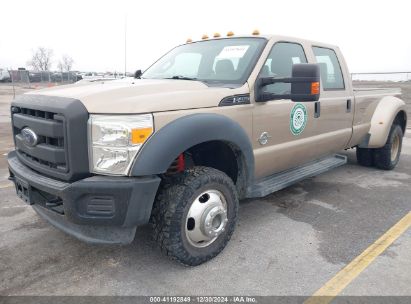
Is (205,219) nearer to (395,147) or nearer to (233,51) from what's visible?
(233,51)

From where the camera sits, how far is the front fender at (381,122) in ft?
18.1

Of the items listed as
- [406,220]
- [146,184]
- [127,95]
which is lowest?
[406,220]

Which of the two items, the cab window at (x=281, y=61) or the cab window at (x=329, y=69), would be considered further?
the cab window at (x=329, y=69)

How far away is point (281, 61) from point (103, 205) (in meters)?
2.41

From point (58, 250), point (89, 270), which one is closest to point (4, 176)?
point (58, 250)

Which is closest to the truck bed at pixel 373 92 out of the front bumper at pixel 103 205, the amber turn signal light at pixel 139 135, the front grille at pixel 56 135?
the amber turn signal light at pixel 139 135

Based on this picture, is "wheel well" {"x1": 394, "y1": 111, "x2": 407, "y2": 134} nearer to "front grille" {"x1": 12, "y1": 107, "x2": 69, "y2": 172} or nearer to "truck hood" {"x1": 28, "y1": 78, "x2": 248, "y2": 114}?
"truck hood" {"x1": 28, "y1": 78, "x2": 248, "y2": 114}

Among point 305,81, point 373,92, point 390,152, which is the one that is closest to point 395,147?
point 390,152

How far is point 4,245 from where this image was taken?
11.0 ft

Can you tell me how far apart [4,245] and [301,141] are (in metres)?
3.05

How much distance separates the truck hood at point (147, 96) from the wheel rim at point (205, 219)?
0.73 meters

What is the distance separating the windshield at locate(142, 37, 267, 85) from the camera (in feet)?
11.8

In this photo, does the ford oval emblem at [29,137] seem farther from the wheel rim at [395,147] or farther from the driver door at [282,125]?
the wheel rim at [395,147]

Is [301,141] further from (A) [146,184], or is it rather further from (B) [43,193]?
(B) [43,193]
